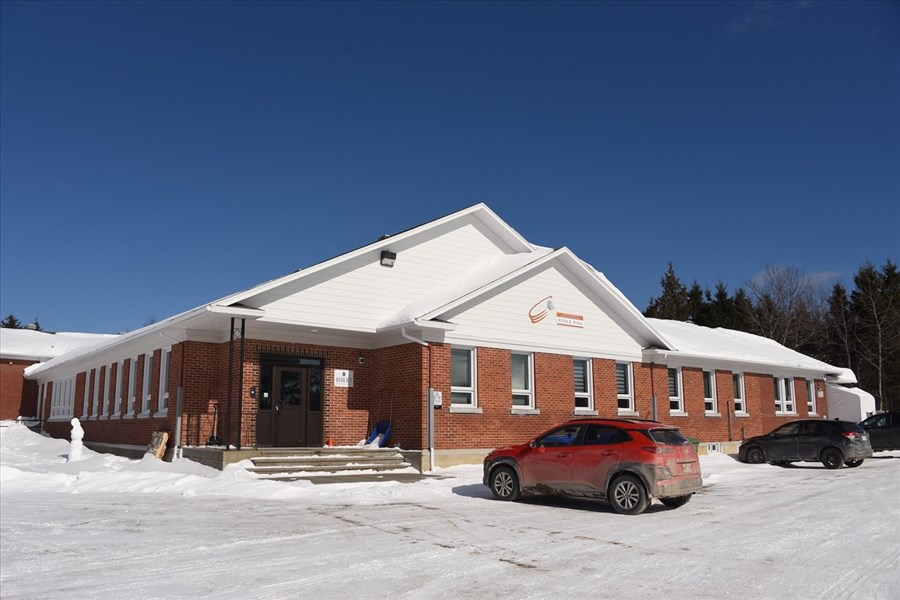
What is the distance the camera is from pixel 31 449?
2806 centimetres

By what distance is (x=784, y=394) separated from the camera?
31766 mm

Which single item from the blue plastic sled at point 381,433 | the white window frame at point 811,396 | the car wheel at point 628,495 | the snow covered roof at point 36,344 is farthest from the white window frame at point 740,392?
the snow covered roof at point 36,344

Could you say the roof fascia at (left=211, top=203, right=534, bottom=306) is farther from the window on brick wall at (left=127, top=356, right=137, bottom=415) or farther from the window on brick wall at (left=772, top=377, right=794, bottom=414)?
the window on brick wall at (left=772, top=377, right=794, bottom=414)

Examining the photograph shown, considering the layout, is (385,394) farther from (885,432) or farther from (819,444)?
(885,432)

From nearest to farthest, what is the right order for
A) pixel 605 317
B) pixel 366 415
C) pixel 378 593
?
pixel 378 593, pixel 366 415, pixel 605 317

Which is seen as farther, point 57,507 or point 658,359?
point 658,359

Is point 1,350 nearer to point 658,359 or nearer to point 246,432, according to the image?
point 246,432

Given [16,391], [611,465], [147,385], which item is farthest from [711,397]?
[16,391]

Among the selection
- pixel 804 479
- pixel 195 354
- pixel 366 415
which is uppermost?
pixel 195 354

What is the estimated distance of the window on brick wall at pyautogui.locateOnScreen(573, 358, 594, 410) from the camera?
22.7 meters

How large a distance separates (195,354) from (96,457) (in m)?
5.20

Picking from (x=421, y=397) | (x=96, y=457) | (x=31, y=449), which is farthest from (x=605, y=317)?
(x=31, y=449)

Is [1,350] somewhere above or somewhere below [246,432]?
above

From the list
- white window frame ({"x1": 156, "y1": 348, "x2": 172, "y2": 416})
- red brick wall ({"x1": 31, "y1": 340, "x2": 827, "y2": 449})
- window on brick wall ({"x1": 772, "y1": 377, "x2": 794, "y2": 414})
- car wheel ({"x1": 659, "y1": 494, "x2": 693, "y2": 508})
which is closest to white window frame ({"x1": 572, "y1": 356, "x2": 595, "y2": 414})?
red brick wall ({"x1": 31, "y1": 340, "x2": 827, "y2": 449})
